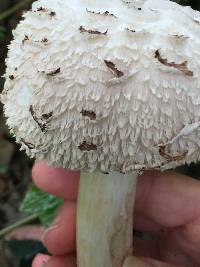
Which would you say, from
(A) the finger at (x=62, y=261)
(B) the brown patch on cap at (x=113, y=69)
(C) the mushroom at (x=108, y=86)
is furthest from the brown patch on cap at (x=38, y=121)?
(A) the finger at (x=62, y=261)

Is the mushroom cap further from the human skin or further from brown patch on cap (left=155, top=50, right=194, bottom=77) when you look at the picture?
the human skin

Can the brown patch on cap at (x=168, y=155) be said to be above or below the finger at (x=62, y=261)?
above

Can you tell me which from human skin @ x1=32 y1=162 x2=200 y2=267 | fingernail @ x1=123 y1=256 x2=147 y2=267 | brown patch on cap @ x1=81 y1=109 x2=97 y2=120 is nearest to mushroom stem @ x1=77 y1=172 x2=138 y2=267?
fingernail @ x1=123 y1=256 x2=147 y2=267

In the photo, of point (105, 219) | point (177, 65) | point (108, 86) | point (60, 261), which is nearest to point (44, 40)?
point (108, 86)

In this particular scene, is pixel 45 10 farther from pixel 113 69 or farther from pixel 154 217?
pixel 154 217

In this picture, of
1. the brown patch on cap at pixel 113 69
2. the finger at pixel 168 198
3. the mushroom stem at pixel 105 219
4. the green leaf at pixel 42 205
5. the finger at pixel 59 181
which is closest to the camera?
the brown patch on cap at pixel 113 69

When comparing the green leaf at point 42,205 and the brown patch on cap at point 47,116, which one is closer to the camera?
the brown patch on cap at point 47,116

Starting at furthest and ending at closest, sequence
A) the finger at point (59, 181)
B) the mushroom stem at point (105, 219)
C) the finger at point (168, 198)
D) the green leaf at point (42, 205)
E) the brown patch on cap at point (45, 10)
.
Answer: the green leaf at point (42, 205) < the finger at point (59, 181) < the finger at point (168, 198) < the mushroom stem at point (105, 219) < the brown patch on cap at point (45, 10)

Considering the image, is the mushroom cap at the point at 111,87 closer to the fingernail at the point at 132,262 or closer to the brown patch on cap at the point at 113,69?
the brown patch on cap at the point at 113,69
